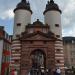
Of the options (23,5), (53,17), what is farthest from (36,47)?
(23,5)

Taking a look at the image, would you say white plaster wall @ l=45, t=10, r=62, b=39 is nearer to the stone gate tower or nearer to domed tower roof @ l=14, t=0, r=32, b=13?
the stone gate tower

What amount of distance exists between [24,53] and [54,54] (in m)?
5.79

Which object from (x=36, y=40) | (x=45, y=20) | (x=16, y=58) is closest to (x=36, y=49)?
(x=36, y=40)

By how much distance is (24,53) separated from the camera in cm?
3731

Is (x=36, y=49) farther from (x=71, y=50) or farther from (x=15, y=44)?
(x=71, y=50)

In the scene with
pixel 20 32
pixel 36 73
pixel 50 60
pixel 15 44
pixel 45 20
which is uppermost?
pixel 45 20

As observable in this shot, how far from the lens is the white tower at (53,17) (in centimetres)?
3928

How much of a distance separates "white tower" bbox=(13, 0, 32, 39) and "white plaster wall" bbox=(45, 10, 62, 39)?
4.02 metres

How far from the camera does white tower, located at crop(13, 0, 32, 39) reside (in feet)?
130

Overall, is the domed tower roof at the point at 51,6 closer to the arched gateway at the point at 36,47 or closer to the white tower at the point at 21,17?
the white tower at the point at 21,17

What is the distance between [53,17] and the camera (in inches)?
1570

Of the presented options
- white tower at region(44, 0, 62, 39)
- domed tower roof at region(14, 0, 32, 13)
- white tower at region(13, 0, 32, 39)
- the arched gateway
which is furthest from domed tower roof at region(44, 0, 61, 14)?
the arched gateway

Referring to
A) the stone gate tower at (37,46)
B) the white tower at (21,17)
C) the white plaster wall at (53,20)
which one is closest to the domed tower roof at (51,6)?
the white plaster wall at (53,20)

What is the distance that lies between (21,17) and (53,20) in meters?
6.71
